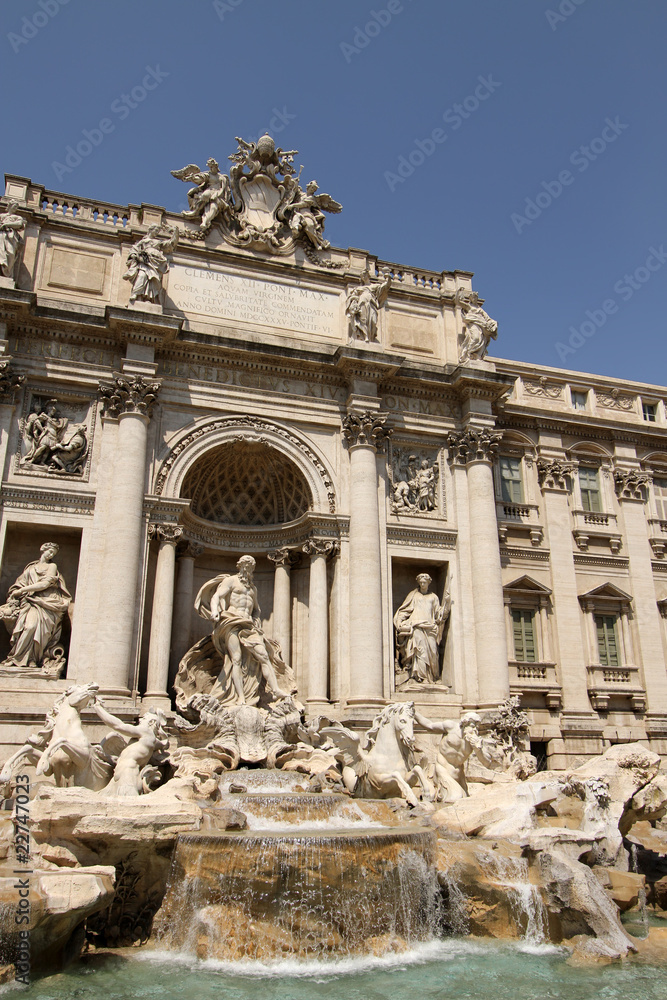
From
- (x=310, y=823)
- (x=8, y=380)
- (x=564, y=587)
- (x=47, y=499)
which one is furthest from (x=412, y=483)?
(x=310, y=823)

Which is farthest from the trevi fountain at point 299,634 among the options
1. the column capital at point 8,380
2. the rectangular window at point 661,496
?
the rectangular window at point 661,496

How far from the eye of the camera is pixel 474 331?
23.1 meters

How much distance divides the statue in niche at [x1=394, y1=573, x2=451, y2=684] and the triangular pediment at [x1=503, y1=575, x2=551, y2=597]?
258 cm

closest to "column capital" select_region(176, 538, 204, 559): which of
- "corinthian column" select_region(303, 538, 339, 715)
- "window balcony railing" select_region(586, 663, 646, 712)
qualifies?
"corinthian column" select_region(303, 538, 339, 715)

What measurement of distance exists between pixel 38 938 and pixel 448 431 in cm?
1624

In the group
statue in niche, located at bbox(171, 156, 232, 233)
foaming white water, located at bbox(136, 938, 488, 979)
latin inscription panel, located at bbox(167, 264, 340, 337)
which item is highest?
statue in niche, located at bbox(171, 156, 232, 233)

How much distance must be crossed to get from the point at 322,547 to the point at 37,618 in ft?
22.6

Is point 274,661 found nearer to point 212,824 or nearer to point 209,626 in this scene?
point 209,626

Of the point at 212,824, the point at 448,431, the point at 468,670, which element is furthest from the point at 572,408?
the point at 212,824

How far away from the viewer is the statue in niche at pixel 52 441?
1900cm

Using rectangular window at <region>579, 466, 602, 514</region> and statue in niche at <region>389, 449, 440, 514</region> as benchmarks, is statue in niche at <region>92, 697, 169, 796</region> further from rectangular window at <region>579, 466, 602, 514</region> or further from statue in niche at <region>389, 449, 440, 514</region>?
rectangular window at <region>579, 466, 602, 514</region>

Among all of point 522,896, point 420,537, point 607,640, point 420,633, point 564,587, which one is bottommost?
point 522,896

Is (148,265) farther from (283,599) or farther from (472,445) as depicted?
(472,445)

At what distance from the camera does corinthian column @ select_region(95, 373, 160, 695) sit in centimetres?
1748
